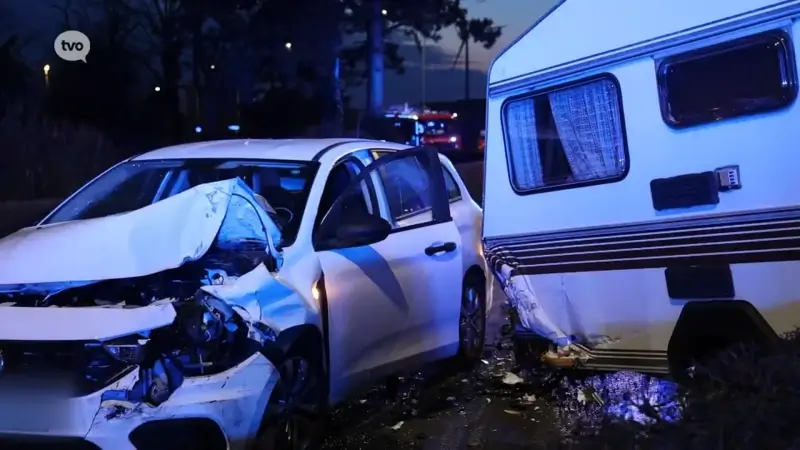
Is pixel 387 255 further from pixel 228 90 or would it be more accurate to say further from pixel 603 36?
pixel 228 90

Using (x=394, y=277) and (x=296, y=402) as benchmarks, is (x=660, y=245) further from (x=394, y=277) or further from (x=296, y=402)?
(x=296, y=402)

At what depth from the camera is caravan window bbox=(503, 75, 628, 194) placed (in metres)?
5.25

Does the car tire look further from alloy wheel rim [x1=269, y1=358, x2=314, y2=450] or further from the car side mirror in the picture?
the car side mirror

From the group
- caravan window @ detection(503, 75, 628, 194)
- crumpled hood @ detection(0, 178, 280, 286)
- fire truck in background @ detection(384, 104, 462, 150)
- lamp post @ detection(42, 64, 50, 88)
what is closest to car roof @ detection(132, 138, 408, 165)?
crumpled hood @ detection(0, 178, 280, 286)

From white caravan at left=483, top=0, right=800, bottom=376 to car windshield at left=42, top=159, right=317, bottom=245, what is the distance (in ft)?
4.11

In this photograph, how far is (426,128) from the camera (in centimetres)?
3594

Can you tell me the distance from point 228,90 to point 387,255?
3587cm

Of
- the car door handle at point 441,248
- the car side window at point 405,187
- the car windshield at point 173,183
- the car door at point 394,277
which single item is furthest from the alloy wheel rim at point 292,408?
the car door handle at point 441,248

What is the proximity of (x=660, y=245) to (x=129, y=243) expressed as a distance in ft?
9.19

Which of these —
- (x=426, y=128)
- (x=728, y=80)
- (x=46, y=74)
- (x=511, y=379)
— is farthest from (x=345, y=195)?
(x=46, y=74)

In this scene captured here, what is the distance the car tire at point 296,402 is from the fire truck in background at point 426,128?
1065 inches

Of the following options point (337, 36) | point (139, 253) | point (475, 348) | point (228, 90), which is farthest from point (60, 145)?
point (139, 253)

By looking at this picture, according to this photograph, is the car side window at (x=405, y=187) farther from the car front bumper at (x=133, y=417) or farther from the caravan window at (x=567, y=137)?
the car front bumper at (x=133, y=417)

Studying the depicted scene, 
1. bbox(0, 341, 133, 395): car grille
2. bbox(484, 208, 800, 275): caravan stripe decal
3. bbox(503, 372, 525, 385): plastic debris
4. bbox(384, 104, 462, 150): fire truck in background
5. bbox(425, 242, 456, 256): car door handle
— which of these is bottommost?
bbox(503, 372, 525, 385): plastic debris
